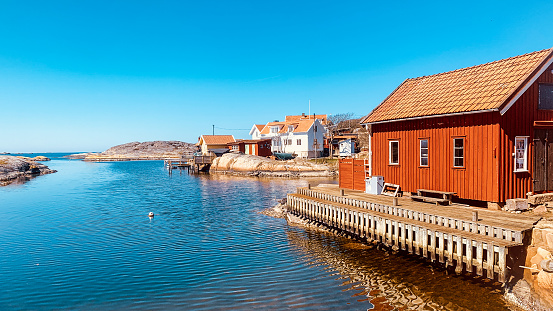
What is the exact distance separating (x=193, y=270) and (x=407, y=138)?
1354 centimetres

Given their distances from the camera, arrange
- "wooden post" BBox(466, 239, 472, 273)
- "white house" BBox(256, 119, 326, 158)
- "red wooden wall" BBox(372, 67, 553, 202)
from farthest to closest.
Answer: "white house" BBox(256, 119, 326, 158)
"red wooden wall" BBox(372, 67, 553, 202)
"wooden post" BBox(466, 239, 472, 273)

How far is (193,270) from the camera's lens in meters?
14.2

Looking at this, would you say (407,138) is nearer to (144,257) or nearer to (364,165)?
(364,165)

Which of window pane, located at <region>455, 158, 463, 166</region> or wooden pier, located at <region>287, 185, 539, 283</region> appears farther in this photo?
window pane, located at <region>455, 158, 463, 166</region>

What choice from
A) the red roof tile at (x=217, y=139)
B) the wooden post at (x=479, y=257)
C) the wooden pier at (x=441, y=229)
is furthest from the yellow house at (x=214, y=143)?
the wooden post at (x=479, y=257)

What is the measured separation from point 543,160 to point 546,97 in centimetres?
297

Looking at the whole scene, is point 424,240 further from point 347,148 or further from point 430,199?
point 347,148

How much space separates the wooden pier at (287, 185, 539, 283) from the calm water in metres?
0.81

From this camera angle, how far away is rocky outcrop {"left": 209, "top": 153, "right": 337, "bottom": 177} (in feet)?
201

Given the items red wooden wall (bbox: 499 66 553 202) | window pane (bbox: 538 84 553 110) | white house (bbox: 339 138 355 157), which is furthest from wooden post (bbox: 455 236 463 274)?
white house (bbox: 339 138 355 157)

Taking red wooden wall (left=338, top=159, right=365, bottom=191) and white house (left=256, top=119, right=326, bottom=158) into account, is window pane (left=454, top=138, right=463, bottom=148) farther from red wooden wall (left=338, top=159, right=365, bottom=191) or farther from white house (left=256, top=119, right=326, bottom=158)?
white house (left=256, top=119, right=326, bottom=158)

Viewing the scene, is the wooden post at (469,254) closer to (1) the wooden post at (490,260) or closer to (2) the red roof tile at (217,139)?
(1) the wooden post at (490,260)

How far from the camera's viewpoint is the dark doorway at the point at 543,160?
16312 mm

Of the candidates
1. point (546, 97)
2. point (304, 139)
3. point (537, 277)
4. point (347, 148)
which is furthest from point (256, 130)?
point (537, 277)
